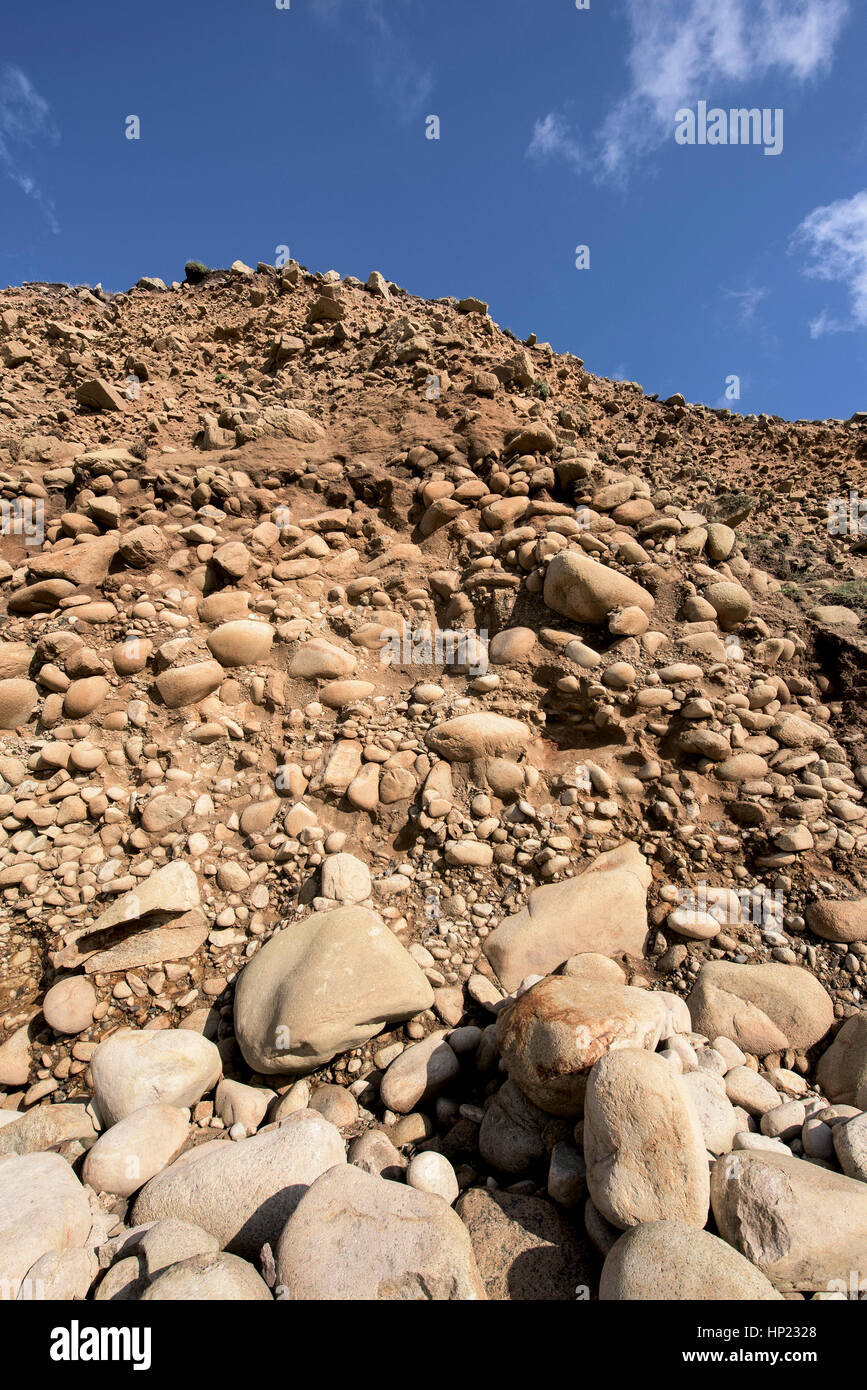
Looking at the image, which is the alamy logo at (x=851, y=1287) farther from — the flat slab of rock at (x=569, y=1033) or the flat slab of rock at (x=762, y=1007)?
the flat slab of rock at (x=762, y=1007)

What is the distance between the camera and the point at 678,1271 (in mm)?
1471

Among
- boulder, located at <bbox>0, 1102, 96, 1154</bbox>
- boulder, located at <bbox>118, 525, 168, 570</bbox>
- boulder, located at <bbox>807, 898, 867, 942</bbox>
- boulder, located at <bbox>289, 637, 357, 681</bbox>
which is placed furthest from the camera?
boulder, located at <bbox>118, 525, 168, 570</bbox>

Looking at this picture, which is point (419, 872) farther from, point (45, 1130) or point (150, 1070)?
point (45, 1130)

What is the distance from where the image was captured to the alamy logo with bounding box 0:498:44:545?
4871mm

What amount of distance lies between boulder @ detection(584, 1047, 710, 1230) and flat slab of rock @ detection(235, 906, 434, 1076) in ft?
3.44

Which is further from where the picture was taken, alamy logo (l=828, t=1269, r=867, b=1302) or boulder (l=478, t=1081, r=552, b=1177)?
boulder (l=478, t=1081, r=552, b=1177)

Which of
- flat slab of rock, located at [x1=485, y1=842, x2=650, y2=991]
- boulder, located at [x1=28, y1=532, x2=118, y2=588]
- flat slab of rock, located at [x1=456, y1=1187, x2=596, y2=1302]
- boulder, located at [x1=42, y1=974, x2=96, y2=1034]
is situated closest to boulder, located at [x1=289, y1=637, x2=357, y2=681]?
boulder, located at [x1=28, y1=532, x2=118, y2=588]

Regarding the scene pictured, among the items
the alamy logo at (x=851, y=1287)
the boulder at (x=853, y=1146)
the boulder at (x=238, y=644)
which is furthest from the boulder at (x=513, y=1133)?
the boulder at (x=238, y=644)

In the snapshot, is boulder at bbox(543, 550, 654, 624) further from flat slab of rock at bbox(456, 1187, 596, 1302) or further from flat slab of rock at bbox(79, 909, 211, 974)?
flat slab of rock at bbox(456, 1187, 596, 1302)

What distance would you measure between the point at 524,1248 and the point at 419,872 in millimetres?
1704

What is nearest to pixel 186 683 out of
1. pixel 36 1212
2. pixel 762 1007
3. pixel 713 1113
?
pixel 36 1212

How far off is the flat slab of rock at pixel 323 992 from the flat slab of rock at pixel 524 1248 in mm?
820

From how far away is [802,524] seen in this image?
24.7 ft

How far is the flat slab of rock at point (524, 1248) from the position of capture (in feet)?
5.61
